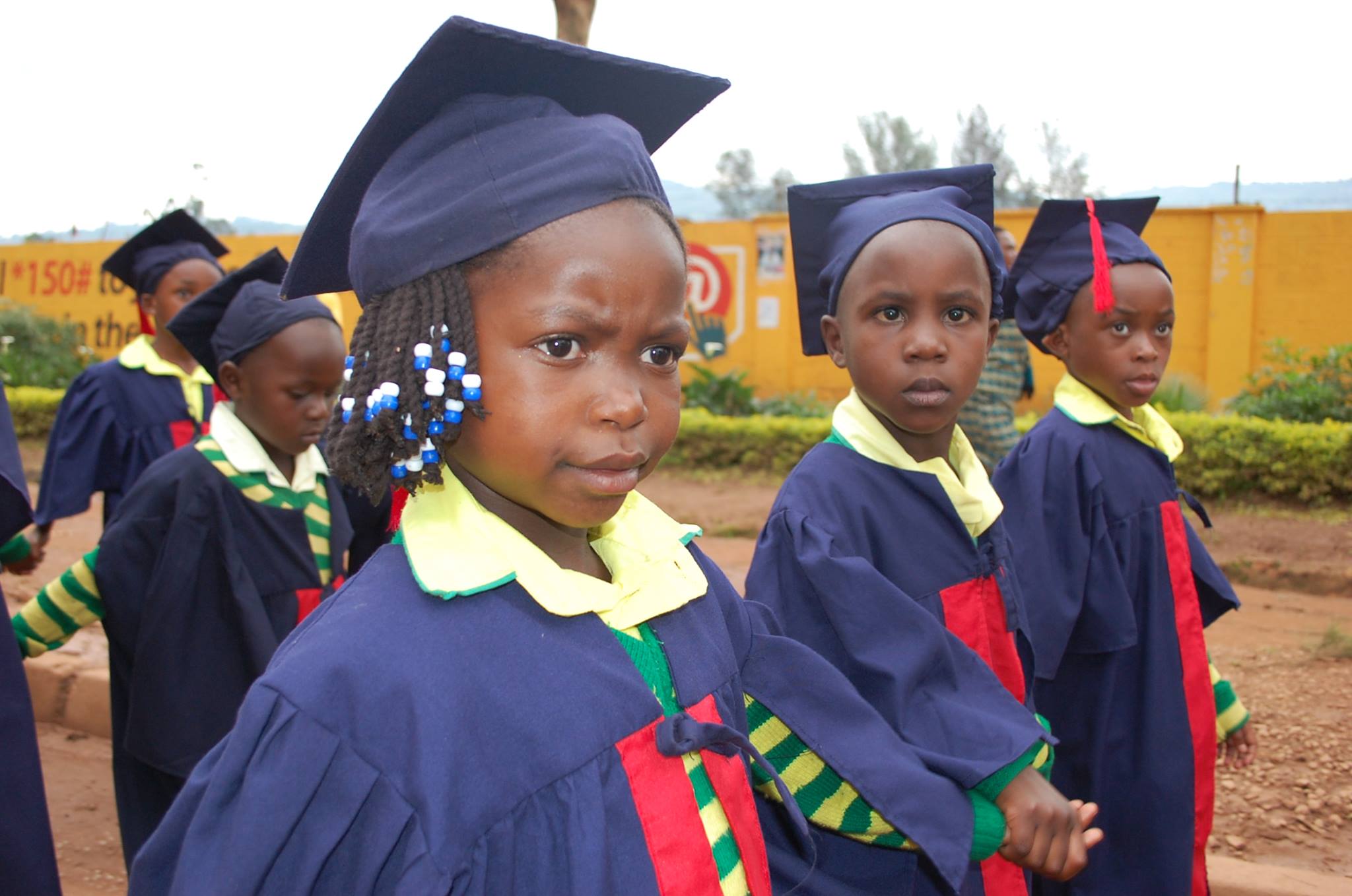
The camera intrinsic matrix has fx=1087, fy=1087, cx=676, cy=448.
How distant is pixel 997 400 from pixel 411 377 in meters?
5.57

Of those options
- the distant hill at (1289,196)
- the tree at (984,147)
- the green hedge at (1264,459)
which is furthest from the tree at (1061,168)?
the green hedge at (1264,459)

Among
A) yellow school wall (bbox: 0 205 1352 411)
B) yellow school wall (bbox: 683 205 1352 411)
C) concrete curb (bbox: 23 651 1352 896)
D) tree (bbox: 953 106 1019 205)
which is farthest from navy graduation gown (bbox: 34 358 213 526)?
tree (bbox: 953 106 1019 205)

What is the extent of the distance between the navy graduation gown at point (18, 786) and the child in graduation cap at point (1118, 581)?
237 centimetres

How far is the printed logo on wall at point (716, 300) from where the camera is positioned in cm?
1545

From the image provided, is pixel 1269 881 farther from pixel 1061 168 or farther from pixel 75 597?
pixel 1061 168

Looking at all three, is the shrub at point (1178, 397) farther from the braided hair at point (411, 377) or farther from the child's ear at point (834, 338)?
the braided hair at point (411, 377)

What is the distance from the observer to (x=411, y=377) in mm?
1312

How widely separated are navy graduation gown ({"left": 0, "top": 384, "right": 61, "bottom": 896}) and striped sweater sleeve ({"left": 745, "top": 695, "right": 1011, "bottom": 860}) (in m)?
1.55

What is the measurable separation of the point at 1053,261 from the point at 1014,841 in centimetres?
211

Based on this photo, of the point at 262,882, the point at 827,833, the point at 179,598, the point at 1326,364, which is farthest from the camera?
the point at 1326,364

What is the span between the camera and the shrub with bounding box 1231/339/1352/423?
9.58 m

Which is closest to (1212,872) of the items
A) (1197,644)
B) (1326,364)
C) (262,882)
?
(1197,644)

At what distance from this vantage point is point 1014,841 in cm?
170

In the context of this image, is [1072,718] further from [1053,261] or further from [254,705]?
[254,705]
